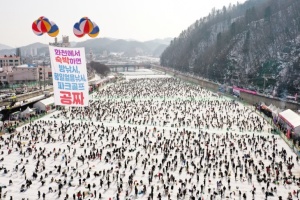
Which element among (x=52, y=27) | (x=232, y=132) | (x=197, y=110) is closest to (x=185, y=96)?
(x=197, y=110)

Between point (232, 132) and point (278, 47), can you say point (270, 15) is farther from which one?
point (232, 132)

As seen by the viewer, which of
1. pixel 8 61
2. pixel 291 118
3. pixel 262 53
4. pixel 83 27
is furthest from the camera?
pixel 8 61

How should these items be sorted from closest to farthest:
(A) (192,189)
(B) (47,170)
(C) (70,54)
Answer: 1. (C) (70,54)
2. (A) (192,189)
3. (B) (47,170)

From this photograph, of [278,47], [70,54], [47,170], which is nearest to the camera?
[70,54]

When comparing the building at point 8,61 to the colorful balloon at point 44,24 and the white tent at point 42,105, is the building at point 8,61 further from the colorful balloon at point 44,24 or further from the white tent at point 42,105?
the colorful balloon at point 44,24

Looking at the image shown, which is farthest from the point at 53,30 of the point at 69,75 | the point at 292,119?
the point at 292,119

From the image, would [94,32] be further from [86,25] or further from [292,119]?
[292,119]

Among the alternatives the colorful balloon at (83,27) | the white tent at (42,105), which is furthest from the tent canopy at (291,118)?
the white tent at (42,105)
